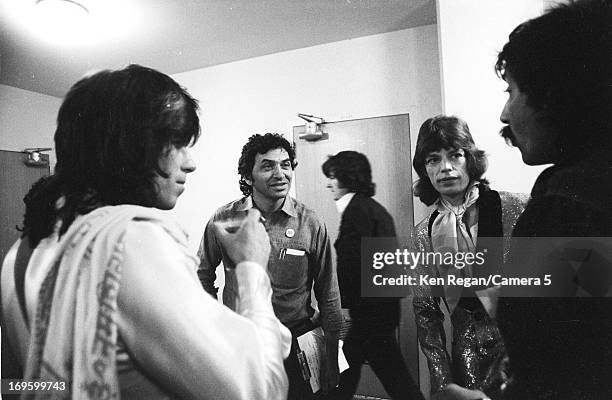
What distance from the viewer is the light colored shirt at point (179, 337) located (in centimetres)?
81

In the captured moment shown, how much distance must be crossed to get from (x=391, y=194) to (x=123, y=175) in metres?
0.55

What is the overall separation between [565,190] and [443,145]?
0.25m

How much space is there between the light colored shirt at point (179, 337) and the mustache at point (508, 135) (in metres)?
0.60

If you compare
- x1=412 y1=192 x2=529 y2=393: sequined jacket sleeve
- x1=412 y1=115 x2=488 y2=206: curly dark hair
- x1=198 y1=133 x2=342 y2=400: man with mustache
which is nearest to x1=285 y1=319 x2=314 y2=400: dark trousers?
x1=198 y1=133 x2=342 y2=400: man with mustache

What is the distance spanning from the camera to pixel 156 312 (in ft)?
2.64

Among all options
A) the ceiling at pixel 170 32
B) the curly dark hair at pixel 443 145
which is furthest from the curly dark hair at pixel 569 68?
the ceiling at pixel 170 32

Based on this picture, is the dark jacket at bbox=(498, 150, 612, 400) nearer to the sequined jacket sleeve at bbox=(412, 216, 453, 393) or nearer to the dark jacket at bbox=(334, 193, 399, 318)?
the sequined jacket sleeve at bbox=(412, 216, 453, 393)

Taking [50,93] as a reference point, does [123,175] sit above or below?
below

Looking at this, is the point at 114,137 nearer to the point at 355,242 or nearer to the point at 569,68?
the point at 355,242

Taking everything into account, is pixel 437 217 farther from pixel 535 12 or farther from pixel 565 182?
pixel 535 12

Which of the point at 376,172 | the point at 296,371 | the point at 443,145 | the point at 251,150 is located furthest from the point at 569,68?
the point at 296,371

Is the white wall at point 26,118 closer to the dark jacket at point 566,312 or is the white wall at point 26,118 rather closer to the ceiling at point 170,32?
the ceiling at point 170,32

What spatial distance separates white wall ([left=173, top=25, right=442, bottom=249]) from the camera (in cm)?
88

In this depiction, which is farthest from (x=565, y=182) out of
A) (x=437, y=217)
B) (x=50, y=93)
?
(x=50, y=93)
